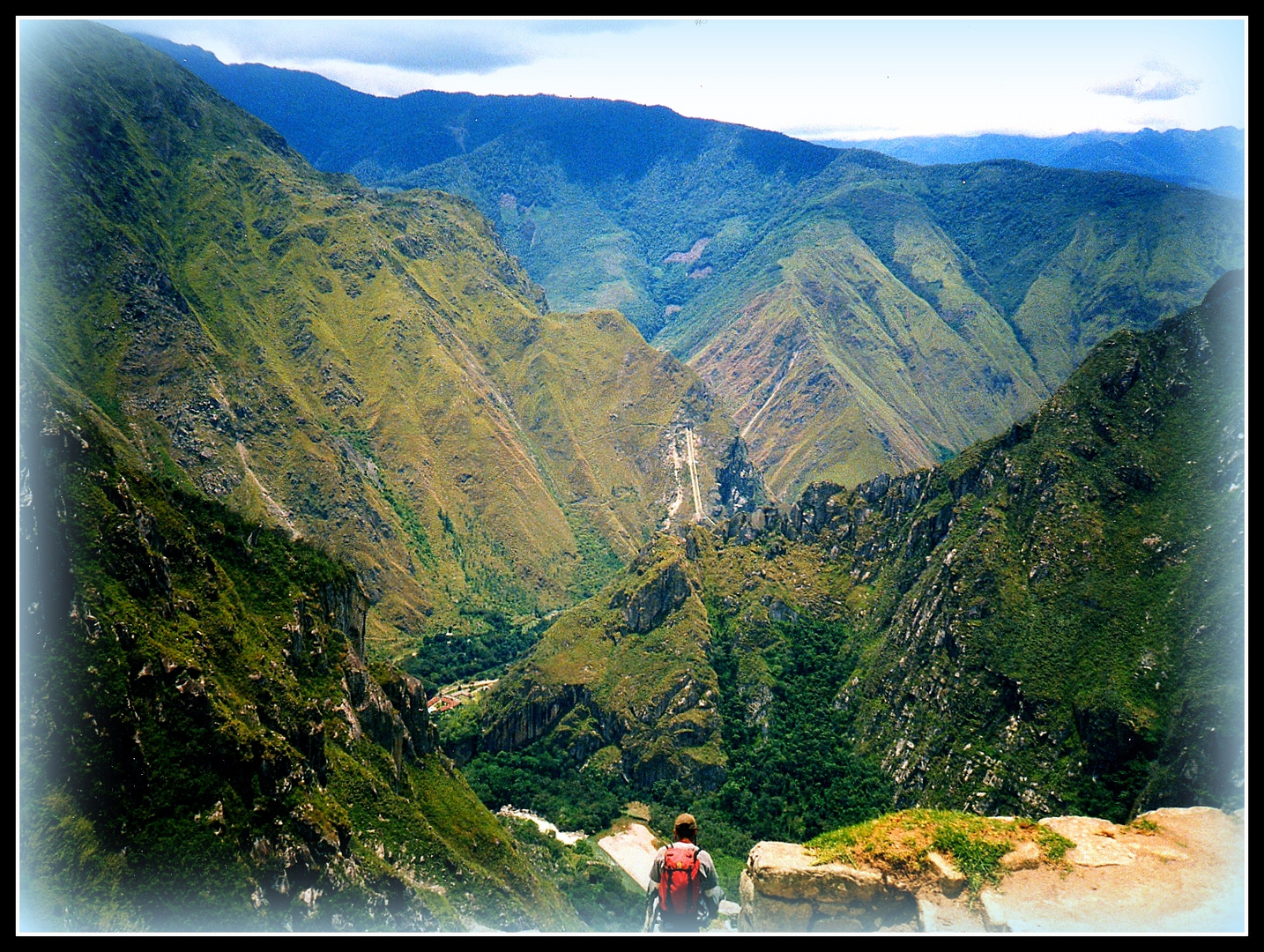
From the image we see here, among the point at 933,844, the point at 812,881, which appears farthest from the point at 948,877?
the point at 812,881

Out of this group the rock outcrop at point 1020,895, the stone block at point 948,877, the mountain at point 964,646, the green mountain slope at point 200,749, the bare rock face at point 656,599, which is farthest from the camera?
the bare rock face at point 656,599

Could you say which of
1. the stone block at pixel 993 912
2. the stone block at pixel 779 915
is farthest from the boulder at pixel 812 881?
the stone block at pixel 993 912

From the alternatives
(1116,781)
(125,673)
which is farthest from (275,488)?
(1116,781)

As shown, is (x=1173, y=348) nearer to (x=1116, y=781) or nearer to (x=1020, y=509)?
(x=1020, y=509)

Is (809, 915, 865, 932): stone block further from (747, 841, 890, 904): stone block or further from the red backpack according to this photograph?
the red backpack

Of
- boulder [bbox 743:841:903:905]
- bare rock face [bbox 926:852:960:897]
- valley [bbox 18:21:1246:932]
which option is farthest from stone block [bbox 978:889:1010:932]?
valley [bbox 18:21:1246:932]

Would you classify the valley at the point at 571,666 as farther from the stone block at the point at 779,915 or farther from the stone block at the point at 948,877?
the stone block at the point at 779,915
